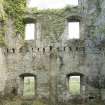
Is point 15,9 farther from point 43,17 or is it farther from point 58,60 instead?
point 58,60

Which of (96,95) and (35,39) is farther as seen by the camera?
(35,39)

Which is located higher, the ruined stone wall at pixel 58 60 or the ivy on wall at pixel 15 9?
the ivy on wall at pixel 15 9

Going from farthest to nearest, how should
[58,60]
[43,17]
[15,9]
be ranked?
[15,9] < [43,17] < [58,60]

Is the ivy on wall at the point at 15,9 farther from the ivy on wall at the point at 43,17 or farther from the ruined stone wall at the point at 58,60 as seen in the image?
the ruined stone wall at the point at 58,60

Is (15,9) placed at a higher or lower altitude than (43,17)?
higher

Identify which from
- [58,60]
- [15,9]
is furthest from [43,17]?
[58,60]

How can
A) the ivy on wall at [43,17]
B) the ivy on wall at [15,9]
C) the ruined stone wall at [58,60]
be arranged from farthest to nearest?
1. the ivy on wall at [15,9]
2. the ivy on wall at [43,17]
3. the ruined stone wall at [58,60]

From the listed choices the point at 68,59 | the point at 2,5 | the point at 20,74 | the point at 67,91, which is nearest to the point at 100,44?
the point at 68,59

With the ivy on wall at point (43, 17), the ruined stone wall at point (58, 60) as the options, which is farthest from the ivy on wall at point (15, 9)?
the ruined stone wall at point (58, 60)

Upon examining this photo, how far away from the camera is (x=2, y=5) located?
16922mm

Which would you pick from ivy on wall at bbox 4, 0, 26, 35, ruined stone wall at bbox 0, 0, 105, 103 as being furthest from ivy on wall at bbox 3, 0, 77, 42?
ruined stone wall at bbox 0, 0, 105, 103

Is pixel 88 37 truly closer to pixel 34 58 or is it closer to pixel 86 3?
pixel 86 3

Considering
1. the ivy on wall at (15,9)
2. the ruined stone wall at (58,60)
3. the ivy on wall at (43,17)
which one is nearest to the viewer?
the ruined stone wall at (58,60)

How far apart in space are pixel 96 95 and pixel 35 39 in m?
4.27
